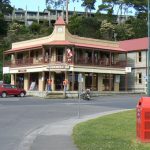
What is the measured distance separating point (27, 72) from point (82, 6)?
168 ft

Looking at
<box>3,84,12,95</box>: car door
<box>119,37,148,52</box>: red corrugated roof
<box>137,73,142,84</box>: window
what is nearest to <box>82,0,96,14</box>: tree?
<box>119,37,148,52</box>: red corrugated roof

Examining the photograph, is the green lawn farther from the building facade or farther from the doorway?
the building facade

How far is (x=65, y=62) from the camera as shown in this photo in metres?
58.3

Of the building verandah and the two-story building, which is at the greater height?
the two-story building

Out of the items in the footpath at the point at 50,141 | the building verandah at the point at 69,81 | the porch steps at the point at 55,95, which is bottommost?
the footpath at the point at 50,141

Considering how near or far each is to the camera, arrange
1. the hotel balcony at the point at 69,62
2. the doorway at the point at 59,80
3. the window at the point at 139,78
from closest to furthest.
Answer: the hotel balcony at the point at 69,62 → the doorway at the point at 59,80 → the window at the point at 139,78

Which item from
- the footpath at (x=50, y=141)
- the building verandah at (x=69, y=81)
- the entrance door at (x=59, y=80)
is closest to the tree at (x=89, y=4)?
the building verandah at (x=69, y=81)

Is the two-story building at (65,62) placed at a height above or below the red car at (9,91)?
above

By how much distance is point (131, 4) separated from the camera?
100938 millimetres

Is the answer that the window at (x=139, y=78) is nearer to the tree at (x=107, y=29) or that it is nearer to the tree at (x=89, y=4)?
the tree at (x=107, y=29)

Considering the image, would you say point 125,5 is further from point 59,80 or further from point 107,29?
point 59,80

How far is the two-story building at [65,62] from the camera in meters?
59.0

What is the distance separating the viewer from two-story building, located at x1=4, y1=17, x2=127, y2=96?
59000mm

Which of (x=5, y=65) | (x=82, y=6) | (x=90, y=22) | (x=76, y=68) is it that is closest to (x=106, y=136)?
(x=76, y=68)
